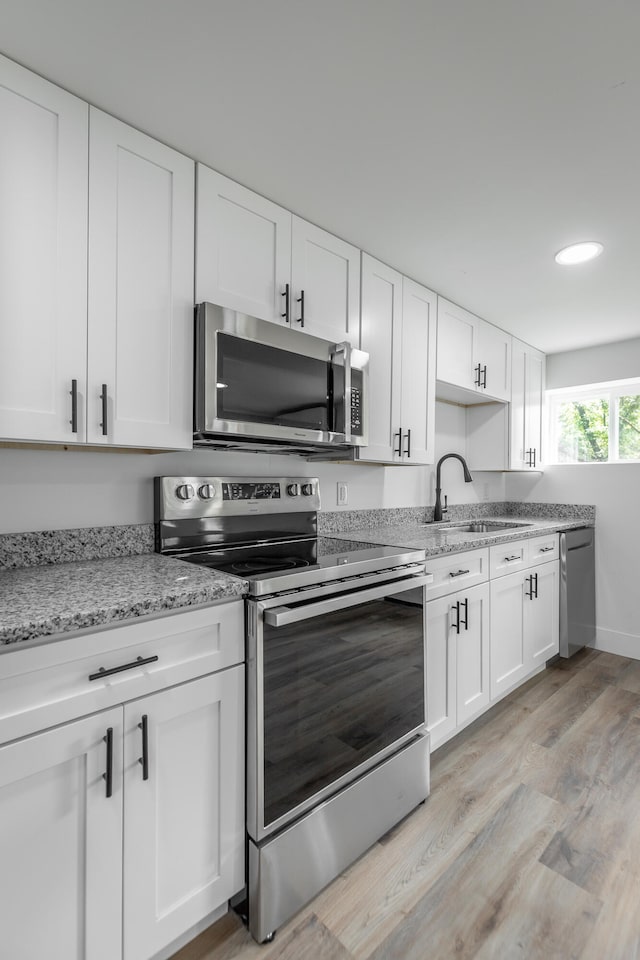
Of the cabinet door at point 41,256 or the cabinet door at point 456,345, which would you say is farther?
the cabinet door at point 456,345

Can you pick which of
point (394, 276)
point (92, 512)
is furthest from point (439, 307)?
point (92, 512)

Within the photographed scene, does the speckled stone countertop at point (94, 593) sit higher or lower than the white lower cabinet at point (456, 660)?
higher

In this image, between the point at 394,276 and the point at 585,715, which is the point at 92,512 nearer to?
the point at 394,276

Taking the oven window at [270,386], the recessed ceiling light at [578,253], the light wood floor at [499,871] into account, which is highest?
the recessed ceiling light at [578,253]

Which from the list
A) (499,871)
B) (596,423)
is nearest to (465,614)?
(499,871)

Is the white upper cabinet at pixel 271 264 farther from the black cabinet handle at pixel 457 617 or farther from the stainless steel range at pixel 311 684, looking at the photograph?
the black cabinet handle at pixel 457 617

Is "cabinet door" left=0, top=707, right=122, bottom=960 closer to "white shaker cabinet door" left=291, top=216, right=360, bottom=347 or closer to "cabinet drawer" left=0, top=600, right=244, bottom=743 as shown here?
"cabinet drawer" left=0, top=600, right=244, bottom=743

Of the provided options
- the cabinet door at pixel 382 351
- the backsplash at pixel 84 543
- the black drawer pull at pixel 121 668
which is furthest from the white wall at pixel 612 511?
the black drawer pull at pixel 121 668

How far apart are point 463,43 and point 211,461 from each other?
4.92ft

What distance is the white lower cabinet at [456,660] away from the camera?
78.0 inches

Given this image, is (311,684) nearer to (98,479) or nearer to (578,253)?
(98,479)

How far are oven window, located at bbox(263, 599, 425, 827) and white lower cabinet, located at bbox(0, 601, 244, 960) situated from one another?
11cm

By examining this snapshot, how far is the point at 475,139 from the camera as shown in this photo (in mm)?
1463

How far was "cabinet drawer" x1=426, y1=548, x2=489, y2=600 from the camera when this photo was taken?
1986mm
